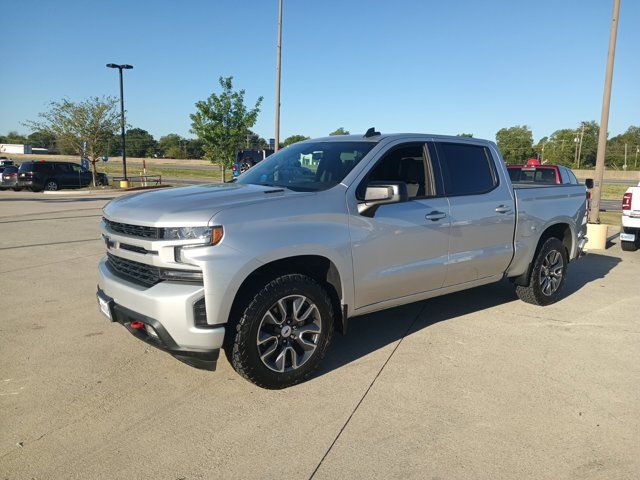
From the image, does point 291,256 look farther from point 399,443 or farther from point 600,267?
point 600,267

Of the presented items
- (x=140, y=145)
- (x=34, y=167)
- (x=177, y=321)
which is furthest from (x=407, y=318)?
(x=140, y=145)

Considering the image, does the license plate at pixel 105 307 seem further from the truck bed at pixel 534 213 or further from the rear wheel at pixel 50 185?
the rear wheel at pixel 50 185

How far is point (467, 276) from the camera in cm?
478

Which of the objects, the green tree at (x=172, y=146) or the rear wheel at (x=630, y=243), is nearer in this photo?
the rear wheel at (x=630, y=243)

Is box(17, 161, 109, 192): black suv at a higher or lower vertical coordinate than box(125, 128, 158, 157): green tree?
lower

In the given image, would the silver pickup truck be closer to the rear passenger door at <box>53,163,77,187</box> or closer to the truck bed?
the truck bed

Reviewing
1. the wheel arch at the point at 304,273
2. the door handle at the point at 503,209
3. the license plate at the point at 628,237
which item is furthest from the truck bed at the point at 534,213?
the license plate at the point at 628,237

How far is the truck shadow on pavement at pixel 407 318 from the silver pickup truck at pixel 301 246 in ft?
1.57

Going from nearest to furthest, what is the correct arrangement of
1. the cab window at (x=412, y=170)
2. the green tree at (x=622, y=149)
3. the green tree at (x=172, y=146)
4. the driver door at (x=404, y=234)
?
the driver door at (x=404, y=234)
the cab window at (x=412, y=170)
the green tree at (x=622, y=149)
the green tree at (x=172, y=146)

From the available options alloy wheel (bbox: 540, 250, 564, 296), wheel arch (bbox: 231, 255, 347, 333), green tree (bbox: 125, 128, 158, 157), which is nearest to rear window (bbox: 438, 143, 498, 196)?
alloy wheel (bbox: 540, 250, 564, 296)

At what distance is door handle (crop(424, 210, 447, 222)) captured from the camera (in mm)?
4258

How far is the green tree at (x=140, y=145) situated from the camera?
11719cm

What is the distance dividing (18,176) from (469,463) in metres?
27.5

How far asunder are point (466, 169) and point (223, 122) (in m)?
21.8
